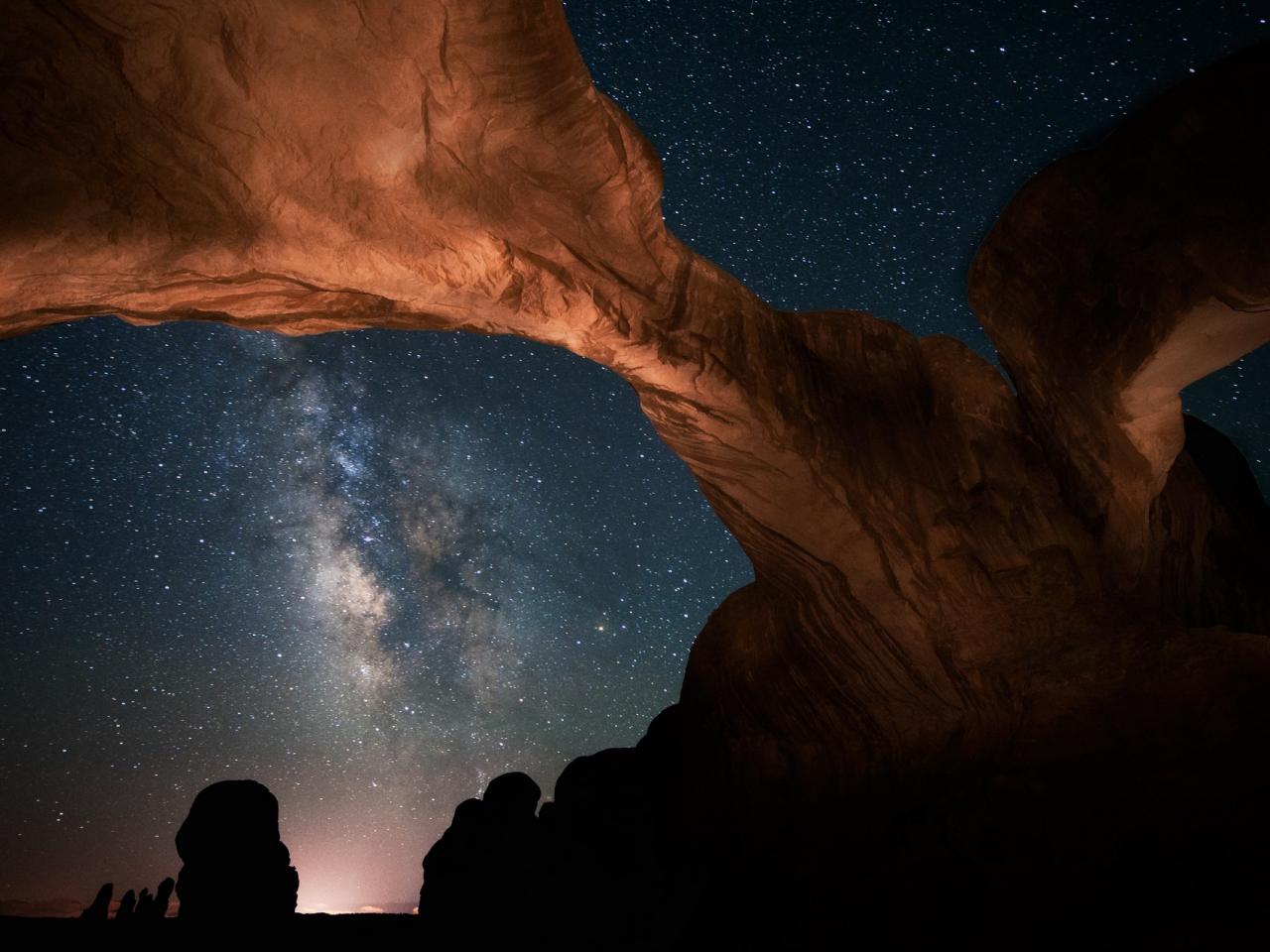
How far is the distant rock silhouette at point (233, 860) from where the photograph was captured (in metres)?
12.3

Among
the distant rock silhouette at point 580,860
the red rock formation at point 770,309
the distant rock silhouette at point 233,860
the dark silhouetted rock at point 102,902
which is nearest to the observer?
the red rock formation at point 770,309

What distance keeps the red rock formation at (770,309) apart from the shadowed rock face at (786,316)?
18mm

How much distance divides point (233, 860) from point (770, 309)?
43.4 feet

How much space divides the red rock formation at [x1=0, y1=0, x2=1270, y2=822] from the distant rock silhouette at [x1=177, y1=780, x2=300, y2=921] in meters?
9.49

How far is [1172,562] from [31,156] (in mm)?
8956

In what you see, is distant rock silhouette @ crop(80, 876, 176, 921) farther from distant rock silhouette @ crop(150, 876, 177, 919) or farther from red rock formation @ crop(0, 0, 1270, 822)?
red rock formation @ crop(0, 0, 1270, 822)

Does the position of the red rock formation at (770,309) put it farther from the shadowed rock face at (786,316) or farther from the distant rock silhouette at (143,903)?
the distant rock silhouette at (143,903)

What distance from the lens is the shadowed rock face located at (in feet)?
10.5

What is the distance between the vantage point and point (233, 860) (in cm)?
1252

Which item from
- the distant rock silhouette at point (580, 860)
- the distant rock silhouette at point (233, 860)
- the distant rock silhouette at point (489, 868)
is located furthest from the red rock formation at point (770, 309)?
the distant rock silhouette at point (233, 860)

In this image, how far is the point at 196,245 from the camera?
349 cm

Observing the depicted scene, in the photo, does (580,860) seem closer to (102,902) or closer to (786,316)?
(786,316)

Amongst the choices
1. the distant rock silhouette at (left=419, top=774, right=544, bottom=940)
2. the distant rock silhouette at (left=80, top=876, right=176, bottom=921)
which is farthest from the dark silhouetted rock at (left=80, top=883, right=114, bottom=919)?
the distant rock silhouette at (left=419, top=774, right=544, bottom=940)

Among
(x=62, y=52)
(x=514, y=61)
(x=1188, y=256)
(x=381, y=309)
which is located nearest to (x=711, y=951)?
(x=381, y=309)
